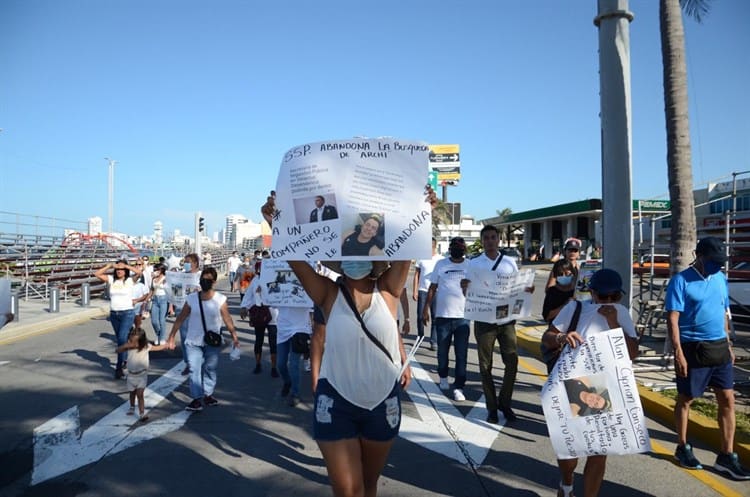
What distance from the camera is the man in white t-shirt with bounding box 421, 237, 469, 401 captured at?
6.55 m

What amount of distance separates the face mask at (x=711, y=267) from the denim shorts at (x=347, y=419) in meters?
3.15

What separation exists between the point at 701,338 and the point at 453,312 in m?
2.86

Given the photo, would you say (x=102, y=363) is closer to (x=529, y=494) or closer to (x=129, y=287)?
(x=129, y=287)

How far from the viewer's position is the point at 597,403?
3.35m

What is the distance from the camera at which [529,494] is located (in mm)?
3945

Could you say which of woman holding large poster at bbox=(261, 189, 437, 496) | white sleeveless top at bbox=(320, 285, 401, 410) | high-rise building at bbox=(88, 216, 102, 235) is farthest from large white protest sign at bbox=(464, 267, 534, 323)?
high-rise building at bbox=(88, 216, 102, 235)

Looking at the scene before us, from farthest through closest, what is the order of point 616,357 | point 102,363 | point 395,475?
point 102,363, point 395,475, point 616,357

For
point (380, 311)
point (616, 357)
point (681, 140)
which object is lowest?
point (616, 357)

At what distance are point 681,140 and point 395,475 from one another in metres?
6.41

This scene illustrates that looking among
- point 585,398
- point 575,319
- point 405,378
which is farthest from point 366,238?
point 585,398

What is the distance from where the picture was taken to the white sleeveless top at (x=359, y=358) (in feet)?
9.07

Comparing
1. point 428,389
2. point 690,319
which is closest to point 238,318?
point 428,389

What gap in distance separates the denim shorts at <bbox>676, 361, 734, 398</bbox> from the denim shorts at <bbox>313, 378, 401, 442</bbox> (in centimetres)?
297

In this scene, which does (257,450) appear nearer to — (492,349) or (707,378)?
(492,349)
